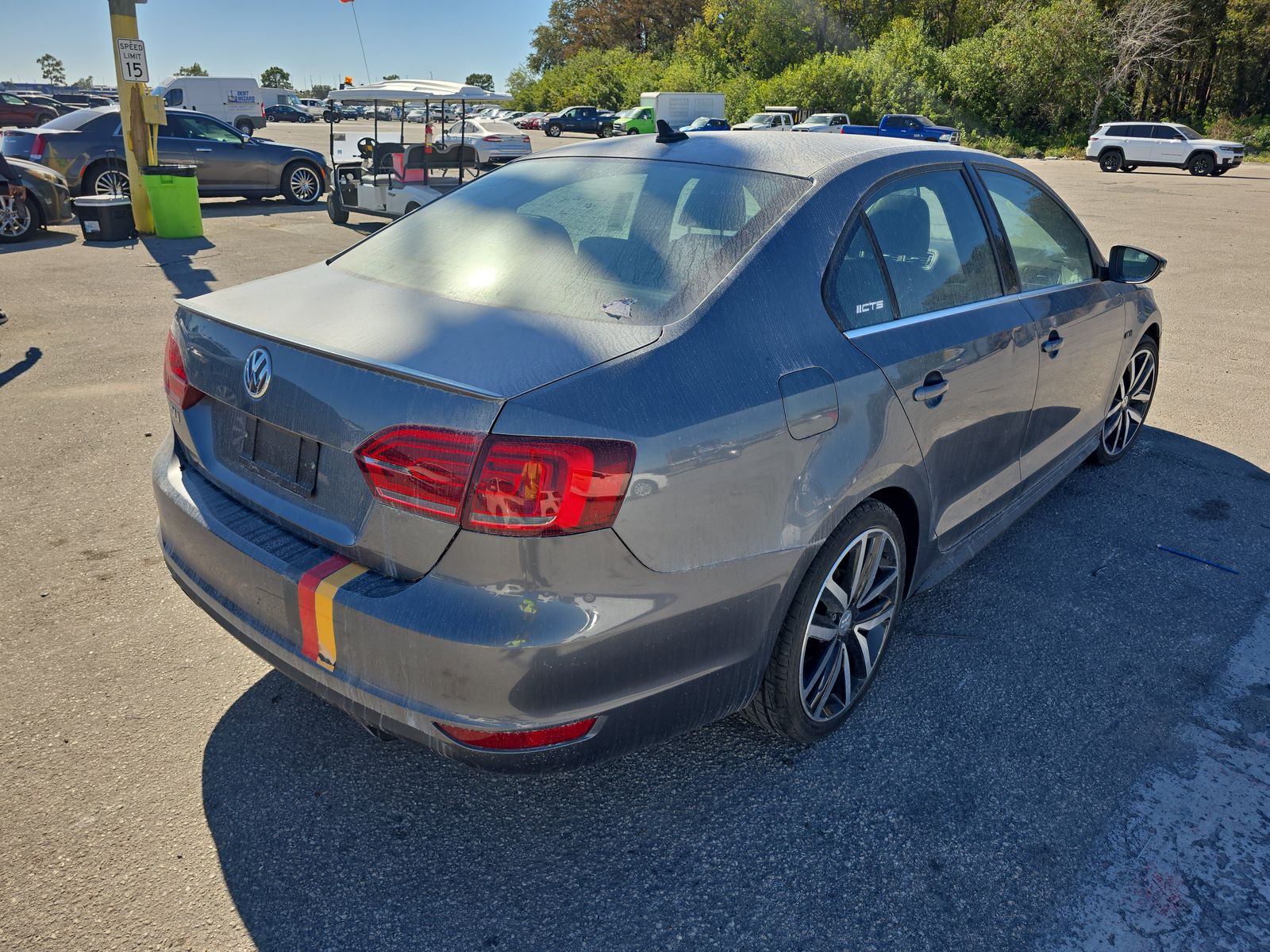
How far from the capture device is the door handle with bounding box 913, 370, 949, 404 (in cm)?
280

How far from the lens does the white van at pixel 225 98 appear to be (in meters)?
41.8

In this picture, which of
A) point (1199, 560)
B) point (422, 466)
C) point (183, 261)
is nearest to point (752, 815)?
point (422, 466)

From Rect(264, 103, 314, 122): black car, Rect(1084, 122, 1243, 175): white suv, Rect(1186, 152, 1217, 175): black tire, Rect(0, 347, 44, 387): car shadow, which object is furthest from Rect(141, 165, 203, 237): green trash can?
Rect(264, 103, 314, 122): black car

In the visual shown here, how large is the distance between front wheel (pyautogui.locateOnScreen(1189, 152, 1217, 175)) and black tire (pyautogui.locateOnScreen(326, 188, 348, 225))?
29.7 meters

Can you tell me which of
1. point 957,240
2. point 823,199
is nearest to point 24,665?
point 823,199

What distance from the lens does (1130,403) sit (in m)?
5.10

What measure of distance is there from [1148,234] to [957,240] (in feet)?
46.6

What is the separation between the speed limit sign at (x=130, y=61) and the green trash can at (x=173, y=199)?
1.08m

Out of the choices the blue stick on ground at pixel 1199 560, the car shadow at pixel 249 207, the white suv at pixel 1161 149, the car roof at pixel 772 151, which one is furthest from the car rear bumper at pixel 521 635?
the white suv at pixel 1161 149

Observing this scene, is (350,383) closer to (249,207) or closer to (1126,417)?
(1126,417)

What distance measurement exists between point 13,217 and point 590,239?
12.2m

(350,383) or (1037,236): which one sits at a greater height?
(1037,236)

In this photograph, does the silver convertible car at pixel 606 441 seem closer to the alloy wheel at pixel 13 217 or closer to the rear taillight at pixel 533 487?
the rear taillight at pixel 533 487

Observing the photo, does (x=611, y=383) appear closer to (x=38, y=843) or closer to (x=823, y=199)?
(x=823, y=199)
